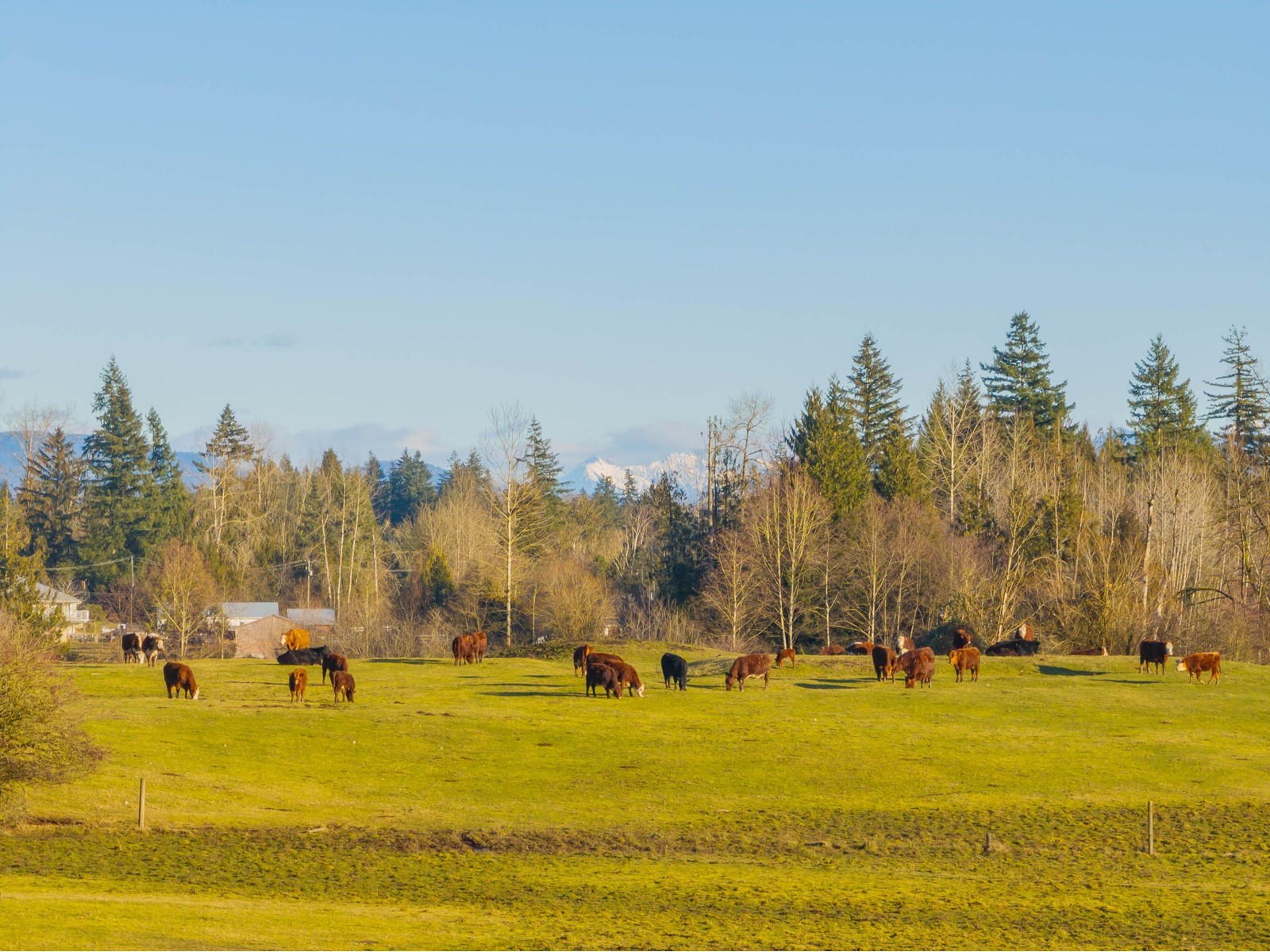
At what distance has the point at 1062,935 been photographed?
20031 millimetres

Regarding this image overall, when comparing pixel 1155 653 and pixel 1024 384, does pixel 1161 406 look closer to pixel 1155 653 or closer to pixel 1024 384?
pixel 1024 384

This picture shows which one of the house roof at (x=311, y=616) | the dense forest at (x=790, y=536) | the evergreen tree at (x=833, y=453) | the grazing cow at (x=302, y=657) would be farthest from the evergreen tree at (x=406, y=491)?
the grazing cow at (x=302, y=657)

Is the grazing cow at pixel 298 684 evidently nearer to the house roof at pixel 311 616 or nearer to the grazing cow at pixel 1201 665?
the grazing cow at pixel 1201 665

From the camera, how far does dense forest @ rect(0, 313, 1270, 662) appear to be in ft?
232

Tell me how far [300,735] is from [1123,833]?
69.7 ft

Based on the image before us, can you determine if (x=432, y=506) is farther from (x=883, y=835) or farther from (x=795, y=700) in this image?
(x=883, y=835)

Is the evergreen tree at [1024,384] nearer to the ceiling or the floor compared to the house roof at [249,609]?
nearer to the ceiling

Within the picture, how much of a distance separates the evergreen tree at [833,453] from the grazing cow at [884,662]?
40763 millimetres

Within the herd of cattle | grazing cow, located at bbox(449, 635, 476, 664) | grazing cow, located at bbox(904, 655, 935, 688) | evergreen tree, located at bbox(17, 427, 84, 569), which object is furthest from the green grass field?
evergreen tree, located at bbox(17, 427, 84, 569)

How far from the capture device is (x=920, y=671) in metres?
44.0

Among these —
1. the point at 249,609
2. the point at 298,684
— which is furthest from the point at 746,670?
the point at 249,609

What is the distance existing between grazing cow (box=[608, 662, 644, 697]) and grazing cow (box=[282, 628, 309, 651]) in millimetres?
20249

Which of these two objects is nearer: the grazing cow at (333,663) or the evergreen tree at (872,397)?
the grazing cow at (333,663)

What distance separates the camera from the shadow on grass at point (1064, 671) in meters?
47.5
